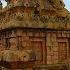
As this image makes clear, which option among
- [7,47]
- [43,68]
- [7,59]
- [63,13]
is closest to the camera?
[7,59]

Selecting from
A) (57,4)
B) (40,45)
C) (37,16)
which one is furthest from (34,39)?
(57,4)

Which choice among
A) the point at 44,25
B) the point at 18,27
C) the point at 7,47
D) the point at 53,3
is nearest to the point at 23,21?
the point at 18,27

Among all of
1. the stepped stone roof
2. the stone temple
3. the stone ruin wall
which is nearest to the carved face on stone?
the stepped stone roof

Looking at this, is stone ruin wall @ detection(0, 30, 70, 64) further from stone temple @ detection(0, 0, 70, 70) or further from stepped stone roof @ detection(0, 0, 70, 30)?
stepped stone roof @ detection(0, 0, 70, 30)

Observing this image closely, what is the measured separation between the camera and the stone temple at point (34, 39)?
9.12 metres

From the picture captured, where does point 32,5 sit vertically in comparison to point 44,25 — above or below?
above

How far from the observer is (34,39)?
9773 millimetres

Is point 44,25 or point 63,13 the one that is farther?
point 63,13

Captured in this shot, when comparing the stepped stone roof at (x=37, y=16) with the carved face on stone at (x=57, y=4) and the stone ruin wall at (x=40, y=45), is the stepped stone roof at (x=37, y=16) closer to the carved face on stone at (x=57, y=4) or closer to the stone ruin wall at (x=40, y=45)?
the carved face on stone at (x=57, y=4)

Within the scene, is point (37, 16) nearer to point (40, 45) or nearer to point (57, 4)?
point (40, 45)

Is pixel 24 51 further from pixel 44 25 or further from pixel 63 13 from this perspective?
pixel 63 13

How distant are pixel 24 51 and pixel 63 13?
128 inches

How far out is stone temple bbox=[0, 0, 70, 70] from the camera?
29.9 feet

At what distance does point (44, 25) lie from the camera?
32.2 ft
